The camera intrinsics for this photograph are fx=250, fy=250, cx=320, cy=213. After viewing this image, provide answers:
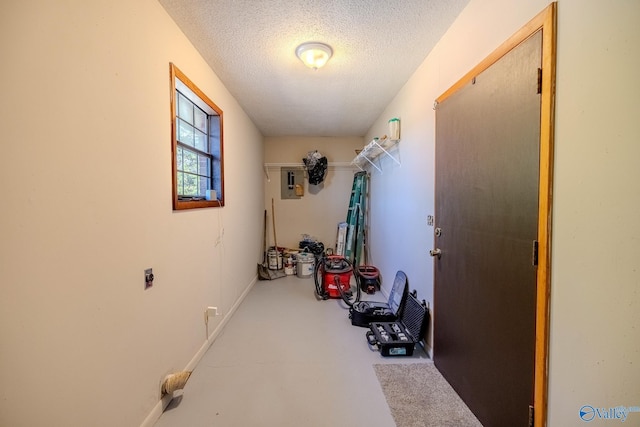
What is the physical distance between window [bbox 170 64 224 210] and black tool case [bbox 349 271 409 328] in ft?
6.28

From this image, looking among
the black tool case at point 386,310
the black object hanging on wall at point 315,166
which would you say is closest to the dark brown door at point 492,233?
the black tool case at point 386,310

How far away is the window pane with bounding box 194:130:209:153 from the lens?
2.44 m

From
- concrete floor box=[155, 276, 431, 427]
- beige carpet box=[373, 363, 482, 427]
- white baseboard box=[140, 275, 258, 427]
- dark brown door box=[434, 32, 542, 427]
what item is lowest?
concrete floor box=[155, 276, 431, 427]

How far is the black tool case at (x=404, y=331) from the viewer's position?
215 centimetres

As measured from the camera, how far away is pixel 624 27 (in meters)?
0.77

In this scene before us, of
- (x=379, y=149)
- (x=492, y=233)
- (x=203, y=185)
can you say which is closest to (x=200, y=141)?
(x=203, y=185)

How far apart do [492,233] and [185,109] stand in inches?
101

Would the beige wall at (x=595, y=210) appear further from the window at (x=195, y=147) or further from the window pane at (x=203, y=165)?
the window pane at (x=203, y=165)

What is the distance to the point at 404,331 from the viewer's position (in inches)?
92.5

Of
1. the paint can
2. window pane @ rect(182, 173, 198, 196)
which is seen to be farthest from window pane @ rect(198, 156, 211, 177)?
the paint can

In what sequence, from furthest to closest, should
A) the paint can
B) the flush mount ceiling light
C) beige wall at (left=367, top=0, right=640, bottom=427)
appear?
the paint can, the flush mount ceiling light, beige wall at (left=367, top=0, right=640, bottom=427)

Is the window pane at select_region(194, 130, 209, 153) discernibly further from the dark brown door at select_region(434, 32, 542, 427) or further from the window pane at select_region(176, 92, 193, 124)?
the dark brown door at select_region(434, 32, 542, 427)

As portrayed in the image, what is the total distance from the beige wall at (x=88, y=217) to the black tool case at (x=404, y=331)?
5.23 ft

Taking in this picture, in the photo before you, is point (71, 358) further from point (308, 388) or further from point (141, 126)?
A: point (308, 388)
